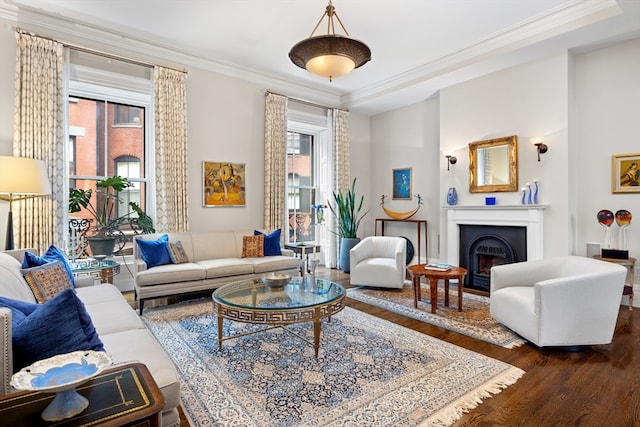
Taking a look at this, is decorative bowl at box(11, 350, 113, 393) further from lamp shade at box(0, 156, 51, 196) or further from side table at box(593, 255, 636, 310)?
side table at box(593, 255, 636, 310)

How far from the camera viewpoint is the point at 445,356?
9.21 ft

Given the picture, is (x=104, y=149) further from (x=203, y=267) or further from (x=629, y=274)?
(x=629, y=274)

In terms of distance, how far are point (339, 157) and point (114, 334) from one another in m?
5.43

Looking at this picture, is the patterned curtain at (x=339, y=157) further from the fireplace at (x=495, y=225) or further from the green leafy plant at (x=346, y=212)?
the fireplace at (x=495, y=225)

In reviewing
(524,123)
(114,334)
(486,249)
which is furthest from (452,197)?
(114,334)

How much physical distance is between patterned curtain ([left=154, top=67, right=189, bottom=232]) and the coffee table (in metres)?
2.18

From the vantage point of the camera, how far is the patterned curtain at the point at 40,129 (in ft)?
13.0

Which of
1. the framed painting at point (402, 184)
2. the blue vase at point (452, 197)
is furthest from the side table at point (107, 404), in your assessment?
the framed painting at point (402, 184)

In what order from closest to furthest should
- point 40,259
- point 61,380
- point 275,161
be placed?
point 61,380 → point 40,259 → point 275,161

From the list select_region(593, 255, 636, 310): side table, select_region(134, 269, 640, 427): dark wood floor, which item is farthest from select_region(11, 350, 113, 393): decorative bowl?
select_region(593, 255, 636, 310): side table

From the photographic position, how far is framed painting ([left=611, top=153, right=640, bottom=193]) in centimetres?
415

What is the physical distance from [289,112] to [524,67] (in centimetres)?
381

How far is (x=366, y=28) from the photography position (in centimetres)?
440

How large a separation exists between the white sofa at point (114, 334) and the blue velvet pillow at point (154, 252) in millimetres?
926
